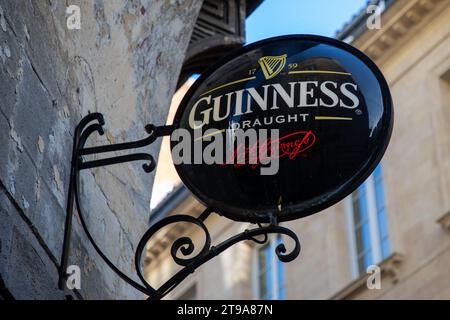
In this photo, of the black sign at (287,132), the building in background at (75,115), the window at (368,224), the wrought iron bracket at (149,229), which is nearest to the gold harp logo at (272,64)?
the black sign at (287,132)

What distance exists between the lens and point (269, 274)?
78.4ft

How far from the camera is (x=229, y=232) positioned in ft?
85.0

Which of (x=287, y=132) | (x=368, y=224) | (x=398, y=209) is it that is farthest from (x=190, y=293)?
(x=287, y=132)

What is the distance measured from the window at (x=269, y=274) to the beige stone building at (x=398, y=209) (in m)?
0.02

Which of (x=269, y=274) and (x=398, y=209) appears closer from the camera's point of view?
(x=398, y=209)

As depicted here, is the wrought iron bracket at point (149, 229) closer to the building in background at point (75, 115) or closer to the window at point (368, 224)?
the building in background at point (75, 115)

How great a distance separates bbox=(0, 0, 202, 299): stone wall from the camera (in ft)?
16.9

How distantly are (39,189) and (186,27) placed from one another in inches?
123

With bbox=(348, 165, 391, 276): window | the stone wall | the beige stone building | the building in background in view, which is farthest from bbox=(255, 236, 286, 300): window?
the stone wall

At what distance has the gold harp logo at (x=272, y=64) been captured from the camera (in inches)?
221

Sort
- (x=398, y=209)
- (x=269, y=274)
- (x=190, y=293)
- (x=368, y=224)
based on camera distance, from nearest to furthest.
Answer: (x=398, y=209), (x=368, y=224), (x=269, y=274), (x=190, y=293)

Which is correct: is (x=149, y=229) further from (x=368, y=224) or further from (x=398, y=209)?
(x=368, y=224)

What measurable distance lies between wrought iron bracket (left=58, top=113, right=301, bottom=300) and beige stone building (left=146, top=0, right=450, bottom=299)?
46.7ft

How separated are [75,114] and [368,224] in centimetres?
1624
